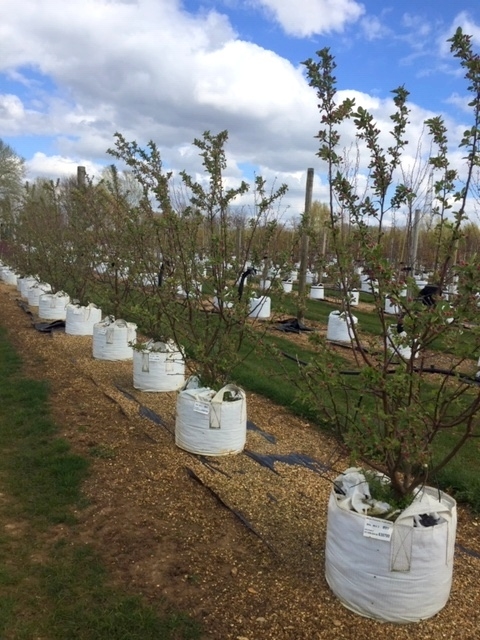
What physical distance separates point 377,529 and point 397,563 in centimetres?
17

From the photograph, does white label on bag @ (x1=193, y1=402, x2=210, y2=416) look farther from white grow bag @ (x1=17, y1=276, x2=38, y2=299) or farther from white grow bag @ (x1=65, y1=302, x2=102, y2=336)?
white grow bag @ (x1=17, y1=276, x2=38, y2=299)

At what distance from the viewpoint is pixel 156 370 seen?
579cm

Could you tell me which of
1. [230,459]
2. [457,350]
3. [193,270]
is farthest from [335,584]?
[193,270]

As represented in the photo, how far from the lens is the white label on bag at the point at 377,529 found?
7.70 feet

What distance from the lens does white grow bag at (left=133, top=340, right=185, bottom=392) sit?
19.0 feet

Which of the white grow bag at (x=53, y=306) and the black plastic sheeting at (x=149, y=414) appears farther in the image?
the white grow bag at (x=53, y=306)

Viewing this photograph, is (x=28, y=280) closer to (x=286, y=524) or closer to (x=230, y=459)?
(x=230, y=459)

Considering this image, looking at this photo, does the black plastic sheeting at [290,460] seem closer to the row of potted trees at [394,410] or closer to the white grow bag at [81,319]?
the row of potted trees at [394,410]

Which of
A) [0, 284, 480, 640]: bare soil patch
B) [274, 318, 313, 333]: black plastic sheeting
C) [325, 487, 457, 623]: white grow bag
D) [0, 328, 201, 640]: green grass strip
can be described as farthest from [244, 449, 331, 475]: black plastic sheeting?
[274, 318, 313, 333]: black plastic sheeting

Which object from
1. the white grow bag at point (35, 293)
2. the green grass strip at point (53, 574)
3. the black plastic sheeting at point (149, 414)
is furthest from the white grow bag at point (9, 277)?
the green grass strip at point (53, 574)

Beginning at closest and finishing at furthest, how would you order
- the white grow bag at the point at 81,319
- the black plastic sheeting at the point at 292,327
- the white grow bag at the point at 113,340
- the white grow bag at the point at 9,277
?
the white grow bag at the point at 113,340 < the white grow bag at the point at 81,319 < the black plastic sheeting at the point at 292,327 < the white grow bag at the point at 9,277

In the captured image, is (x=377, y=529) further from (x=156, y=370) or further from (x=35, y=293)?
(x=35, y=293)

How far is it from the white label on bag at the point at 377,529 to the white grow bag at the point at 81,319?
7.33 metres

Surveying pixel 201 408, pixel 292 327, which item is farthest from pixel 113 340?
pixel 292 327
